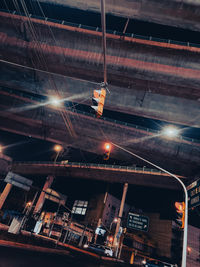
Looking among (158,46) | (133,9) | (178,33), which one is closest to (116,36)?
(133,9)

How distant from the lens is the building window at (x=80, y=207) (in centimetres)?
3608

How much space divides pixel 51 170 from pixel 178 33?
32.5 m

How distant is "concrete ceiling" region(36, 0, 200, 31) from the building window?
3638cm

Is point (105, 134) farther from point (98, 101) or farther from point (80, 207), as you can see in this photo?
point (80, 207)

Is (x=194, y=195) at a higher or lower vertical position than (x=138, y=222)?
higher

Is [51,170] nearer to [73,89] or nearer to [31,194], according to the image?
[31,194]

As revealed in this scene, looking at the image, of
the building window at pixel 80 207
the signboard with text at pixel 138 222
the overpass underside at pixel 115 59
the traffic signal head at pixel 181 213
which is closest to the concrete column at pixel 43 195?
the building window at pixel 80 207

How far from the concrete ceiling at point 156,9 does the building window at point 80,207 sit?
1432 inches

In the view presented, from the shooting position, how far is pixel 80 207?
121ft

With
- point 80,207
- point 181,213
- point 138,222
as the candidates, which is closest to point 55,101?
point 138,222

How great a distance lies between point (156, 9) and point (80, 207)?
126 ft

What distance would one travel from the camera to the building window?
36.1m

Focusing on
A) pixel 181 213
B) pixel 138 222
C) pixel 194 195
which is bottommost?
pixel 138 222

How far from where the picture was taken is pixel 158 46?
57.6 ft
